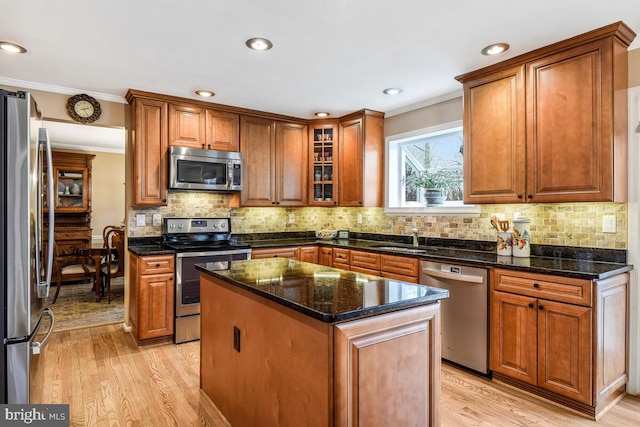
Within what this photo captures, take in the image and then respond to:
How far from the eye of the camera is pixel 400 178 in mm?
4504

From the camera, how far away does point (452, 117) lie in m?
3.74

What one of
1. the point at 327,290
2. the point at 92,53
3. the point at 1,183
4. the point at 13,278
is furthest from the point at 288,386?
the point at 92,53

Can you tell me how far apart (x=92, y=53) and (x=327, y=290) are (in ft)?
8.25

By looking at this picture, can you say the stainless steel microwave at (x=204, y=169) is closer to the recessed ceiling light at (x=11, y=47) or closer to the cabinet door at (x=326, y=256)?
the cabinet door at (x=326, y=256)

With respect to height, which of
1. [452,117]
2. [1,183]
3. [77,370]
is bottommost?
[77,370]

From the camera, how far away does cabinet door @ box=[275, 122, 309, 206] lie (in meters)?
4.68

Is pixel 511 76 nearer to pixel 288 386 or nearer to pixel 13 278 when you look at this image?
pixel 288 386

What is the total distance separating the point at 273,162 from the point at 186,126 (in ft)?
3.58

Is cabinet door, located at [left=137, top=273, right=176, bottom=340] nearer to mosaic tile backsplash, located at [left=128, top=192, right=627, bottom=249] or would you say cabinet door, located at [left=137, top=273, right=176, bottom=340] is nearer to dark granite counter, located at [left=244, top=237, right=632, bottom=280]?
mosaic tile backsplash, located at [left=128, top=192, right=627, bottom=249]

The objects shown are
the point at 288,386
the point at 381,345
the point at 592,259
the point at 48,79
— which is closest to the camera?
the point at 381,345

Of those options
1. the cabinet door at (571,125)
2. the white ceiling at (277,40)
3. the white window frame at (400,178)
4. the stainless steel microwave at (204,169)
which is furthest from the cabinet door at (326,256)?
the cabinet door at (571,125)

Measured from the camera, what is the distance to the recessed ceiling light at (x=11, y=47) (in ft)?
8.64

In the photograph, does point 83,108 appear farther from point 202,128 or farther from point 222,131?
point 222,131

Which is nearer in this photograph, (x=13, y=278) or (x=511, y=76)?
(x=13, y=278)
